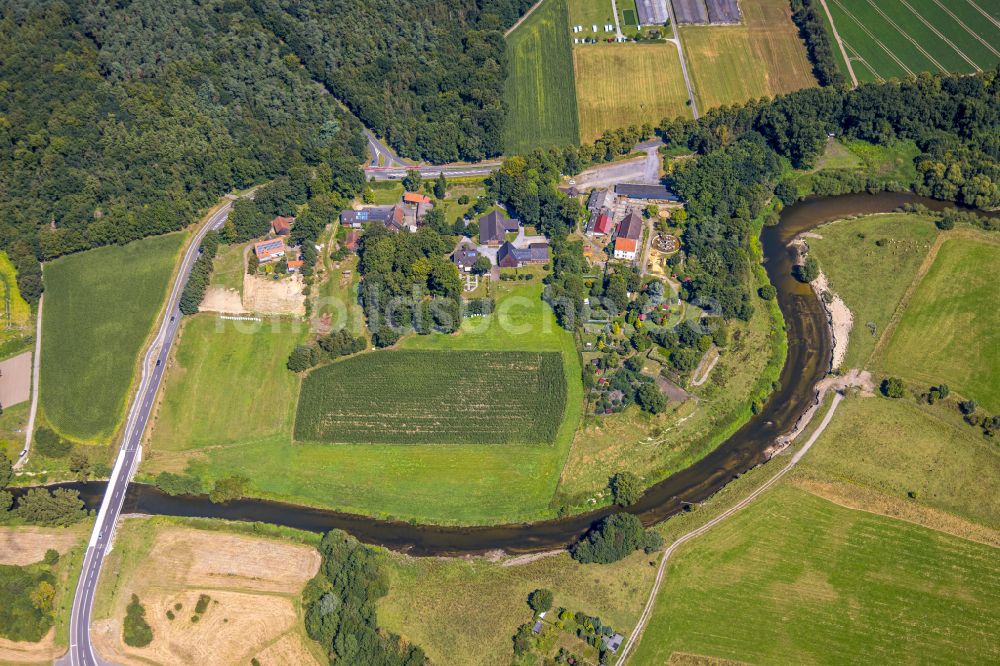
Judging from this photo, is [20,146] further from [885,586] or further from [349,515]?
[885,586]

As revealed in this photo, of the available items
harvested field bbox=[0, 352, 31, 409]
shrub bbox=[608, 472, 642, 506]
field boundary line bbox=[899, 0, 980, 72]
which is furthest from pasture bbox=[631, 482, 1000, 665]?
field boundary line bbox=[899, 0, 980, 72]

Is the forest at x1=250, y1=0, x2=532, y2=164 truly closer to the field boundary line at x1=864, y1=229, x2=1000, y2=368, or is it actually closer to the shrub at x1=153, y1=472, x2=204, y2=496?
the shrub at x1=153, y1=472, x2=204, y2=496

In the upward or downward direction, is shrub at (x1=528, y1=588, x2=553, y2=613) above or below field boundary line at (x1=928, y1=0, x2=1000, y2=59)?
below

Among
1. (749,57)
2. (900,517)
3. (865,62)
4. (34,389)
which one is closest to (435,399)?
(34,389)

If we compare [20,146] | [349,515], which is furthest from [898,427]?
[20,146]

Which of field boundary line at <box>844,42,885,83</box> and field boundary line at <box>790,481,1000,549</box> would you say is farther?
field boundary line at <box>844,42,885,83</box>

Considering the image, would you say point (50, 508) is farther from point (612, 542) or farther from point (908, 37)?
point (908, 37)
